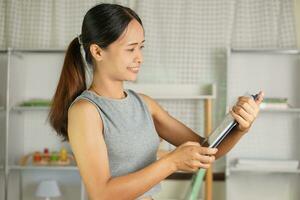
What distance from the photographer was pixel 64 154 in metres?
3.19

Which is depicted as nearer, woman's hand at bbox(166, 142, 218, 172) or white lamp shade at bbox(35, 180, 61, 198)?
woman's hand at bbox(166, 142, 218, 172)

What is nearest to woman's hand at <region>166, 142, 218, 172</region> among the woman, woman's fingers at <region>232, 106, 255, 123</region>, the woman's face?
the woman

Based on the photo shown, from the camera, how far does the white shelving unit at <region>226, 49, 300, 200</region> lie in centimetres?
328

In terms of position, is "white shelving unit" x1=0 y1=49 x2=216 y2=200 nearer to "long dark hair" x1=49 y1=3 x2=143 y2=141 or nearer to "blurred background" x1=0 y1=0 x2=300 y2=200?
"blurred background" x1=0 y1=0 x2=300 y2=200

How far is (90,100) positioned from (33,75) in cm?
257

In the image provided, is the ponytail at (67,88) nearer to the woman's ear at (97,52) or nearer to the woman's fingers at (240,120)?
the woman's ear at (97,52)

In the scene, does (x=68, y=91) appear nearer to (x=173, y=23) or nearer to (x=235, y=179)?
(x=173, y=23)

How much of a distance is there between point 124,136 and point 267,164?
7.39 feet

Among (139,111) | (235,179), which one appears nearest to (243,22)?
(235,179)

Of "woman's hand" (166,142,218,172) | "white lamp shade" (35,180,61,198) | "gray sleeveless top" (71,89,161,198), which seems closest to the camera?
"woman's hand" (166,142,218,172)

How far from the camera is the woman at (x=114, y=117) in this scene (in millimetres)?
934

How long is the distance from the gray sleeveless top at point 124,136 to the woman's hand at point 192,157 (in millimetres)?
128

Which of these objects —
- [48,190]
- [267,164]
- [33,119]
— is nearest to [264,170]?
[267,164]

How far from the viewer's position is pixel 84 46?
1.12 meters
